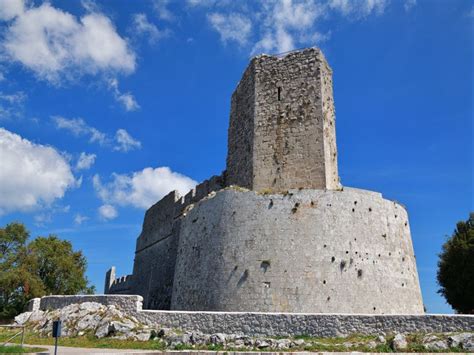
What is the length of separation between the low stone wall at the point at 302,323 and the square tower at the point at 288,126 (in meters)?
7.41

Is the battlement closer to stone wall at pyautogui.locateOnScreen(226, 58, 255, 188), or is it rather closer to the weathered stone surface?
stone wall at pyautogui.locateOnScreen(226, 58, 255, 188)

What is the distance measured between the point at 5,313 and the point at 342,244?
22.6 meters

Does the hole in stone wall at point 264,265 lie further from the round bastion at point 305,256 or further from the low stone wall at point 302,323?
the low stone wall at point 302,323

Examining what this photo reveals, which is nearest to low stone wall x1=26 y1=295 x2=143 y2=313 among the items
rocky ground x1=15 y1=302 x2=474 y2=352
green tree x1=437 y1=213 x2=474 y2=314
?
rocky ground x1=15 y1=302 x2=474 y2=352

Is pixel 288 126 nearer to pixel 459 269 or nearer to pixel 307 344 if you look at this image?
pixel 307 344

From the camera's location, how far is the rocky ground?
12250 mm

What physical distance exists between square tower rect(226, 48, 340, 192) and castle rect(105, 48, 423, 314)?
0.05 meters

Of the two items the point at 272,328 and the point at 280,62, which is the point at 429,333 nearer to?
the point at 272,328

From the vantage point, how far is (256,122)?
71.5 feet

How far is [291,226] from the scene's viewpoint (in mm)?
17141

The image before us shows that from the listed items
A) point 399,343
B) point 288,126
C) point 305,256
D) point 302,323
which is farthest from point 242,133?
point 399,343

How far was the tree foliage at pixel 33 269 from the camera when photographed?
2762cm

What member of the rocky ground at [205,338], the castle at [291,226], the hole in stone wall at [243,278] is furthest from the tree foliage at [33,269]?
the hole in stone wall at [243,278]

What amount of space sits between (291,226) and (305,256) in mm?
1319
